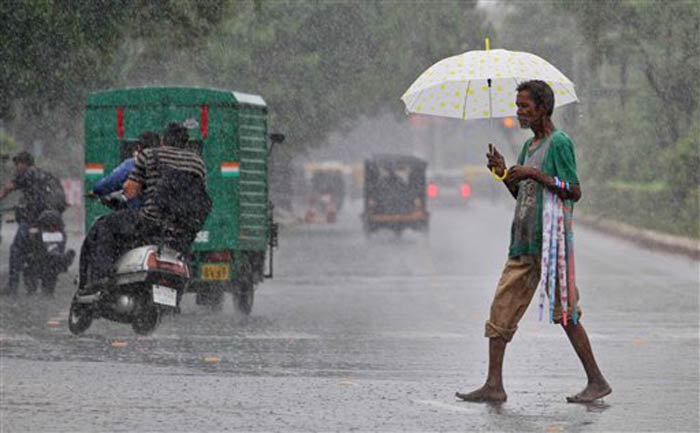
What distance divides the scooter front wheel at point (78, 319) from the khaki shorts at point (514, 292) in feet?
15.2

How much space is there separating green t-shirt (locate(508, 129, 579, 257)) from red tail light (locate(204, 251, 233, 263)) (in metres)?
8.31

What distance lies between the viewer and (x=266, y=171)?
19.5 meters

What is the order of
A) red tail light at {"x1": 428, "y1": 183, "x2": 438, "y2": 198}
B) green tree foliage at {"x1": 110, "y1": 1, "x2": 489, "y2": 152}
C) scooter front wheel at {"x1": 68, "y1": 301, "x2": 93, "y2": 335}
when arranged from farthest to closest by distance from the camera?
red tail light at {"x1": 428, "y1": 183, "x2": 438, "y2": 198} < green tree foliage at {"x1": 110, "y1": 1, "x2": 489, "y2": 152} < scooter front wheel at {"x1": 68, "y1": 301, "x2": 93, "y2": 335}

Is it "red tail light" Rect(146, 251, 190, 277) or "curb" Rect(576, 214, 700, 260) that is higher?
"red tail light" Rect(146, 251, 190, 277)

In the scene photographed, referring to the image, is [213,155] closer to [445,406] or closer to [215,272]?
[215,272]

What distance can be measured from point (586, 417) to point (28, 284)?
12596 millimetres

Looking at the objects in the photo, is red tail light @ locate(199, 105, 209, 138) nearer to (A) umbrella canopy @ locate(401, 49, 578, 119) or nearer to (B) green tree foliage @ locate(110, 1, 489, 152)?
(A) umbrella canopy @ locate(401, 49, 578, 119)

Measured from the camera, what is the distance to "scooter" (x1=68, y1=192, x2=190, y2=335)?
521 inches

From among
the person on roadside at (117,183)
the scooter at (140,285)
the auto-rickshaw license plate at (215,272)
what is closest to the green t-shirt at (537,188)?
the scooter at (140,285)

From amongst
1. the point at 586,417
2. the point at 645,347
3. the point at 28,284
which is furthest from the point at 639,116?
the point at 586,417

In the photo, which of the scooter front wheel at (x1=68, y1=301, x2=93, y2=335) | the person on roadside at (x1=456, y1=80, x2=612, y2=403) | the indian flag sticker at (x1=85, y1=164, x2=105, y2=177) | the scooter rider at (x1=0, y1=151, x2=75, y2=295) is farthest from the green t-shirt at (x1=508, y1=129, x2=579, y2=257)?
the scooter rider at (x1=0, y1=151, x2=75, y2=295)

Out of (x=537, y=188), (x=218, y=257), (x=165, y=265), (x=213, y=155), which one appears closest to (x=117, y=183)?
(x=165, y=265)

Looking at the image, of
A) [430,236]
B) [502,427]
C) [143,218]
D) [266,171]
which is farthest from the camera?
[430,236]

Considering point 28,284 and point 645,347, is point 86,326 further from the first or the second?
point 28,284
